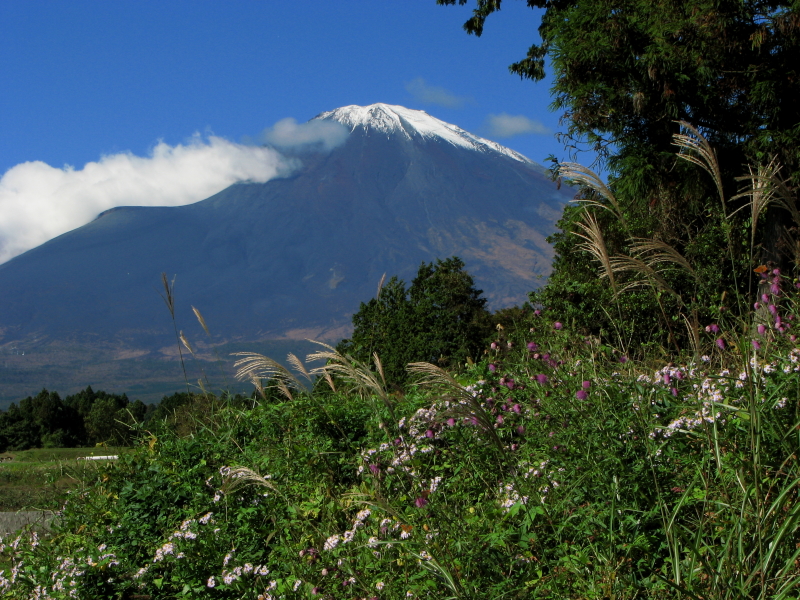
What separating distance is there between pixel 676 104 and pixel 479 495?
350 inches

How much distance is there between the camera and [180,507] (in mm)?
4633

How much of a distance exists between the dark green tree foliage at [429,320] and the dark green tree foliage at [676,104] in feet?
31.5

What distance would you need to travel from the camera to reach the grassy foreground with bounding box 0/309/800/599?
7.88ft

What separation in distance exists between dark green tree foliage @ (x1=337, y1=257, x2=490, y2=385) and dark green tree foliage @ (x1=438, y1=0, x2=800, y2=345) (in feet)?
31.5

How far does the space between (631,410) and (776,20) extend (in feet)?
29.1

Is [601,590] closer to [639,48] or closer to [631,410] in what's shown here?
[631,410]

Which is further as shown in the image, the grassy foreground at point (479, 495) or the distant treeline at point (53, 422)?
the distant treeline at point (53, 422)

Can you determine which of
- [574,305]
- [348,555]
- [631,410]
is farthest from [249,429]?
[574,305]

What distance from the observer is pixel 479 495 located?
3.48 m

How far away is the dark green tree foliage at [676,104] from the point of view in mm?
9875

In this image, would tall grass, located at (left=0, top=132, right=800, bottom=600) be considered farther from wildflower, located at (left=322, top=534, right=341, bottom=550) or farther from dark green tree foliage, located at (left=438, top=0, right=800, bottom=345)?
dark green tree foliage, located at (left=438, top=0, right=800, bottom=345)

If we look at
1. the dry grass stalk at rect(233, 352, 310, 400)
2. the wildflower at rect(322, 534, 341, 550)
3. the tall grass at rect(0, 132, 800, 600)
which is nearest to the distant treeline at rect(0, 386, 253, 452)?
the tall grass at rect(0, 132, 800, 600)

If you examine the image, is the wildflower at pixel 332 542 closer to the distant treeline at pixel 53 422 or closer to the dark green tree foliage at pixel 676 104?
the dark green tree foliage at pixel 676 104

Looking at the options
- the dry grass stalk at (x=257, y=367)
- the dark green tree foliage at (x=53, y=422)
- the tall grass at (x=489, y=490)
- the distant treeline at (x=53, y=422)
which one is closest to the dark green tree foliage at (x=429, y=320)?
the tall grass at (x=489, y=490)
